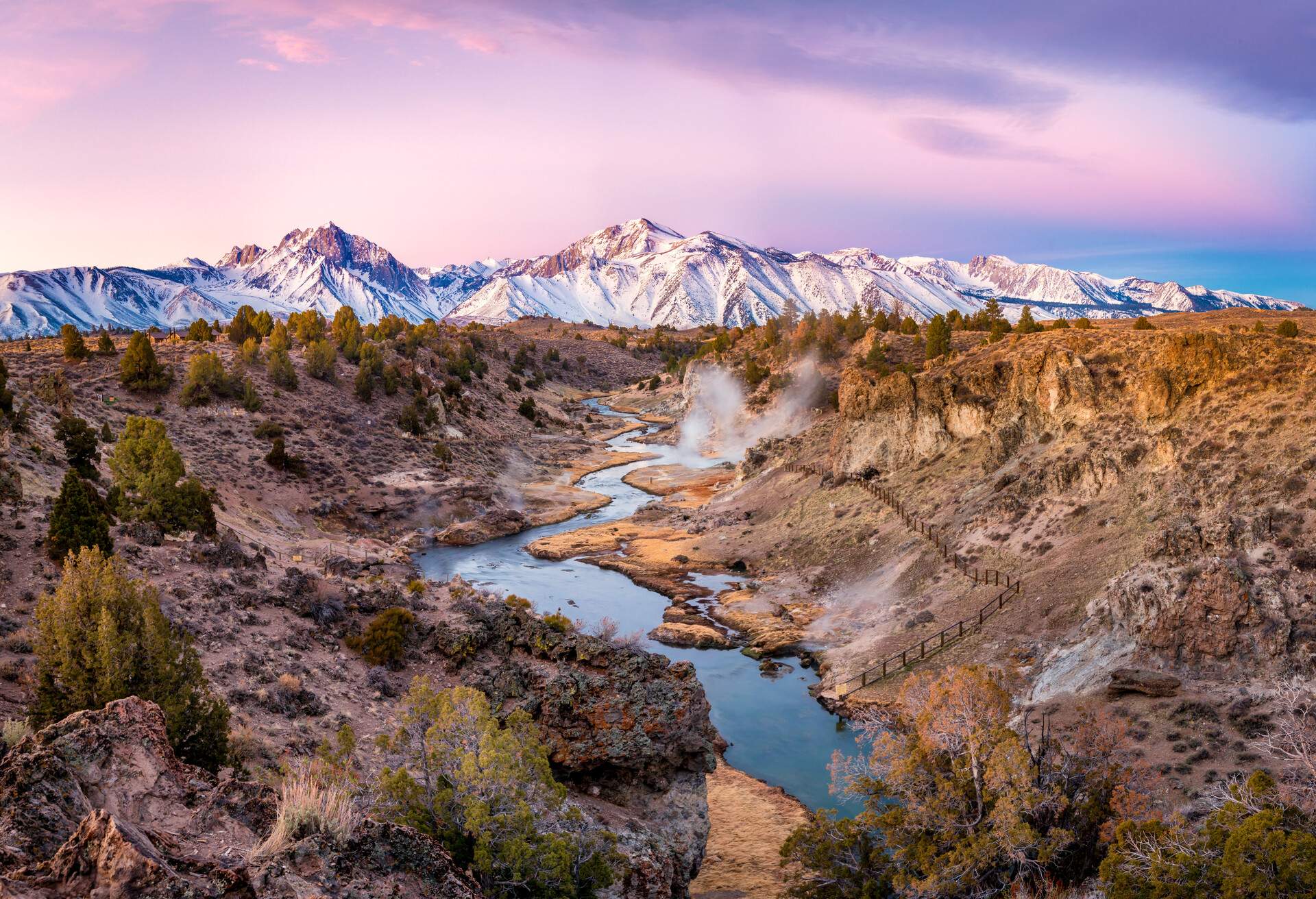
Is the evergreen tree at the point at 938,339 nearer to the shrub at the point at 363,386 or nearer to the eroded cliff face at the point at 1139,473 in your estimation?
the eroded cliff face at the point at 1139,473

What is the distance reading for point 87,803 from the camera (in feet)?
28.4

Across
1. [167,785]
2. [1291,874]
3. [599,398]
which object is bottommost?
[599,398]

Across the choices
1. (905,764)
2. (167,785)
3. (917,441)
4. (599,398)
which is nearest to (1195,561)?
(905,764)

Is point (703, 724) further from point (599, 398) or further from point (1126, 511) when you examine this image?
point (599, 398)

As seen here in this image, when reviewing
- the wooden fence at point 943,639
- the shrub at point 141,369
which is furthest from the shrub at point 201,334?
the wooden fence at point 943,639

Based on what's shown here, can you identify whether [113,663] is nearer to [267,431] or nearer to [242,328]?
[267,431]

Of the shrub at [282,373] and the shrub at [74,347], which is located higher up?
the shrub at [74,347]

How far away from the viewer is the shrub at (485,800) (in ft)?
45.5

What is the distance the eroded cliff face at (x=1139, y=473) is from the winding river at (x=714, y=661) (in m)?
9.62

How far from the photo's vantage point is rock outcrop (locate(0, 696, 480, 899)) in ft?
23.5

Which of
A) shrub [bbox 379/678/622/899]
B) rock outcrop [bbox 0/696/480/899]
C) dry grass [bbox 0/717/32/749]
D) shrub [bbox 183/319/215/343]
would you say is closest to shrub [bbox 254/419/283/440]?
shrub [bbox 183/319/215/343]

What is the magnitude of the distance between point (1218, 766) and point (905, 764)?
1050cm

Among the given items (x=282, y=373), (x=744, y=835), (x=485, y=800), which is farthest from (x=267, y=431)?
(x=485, y=800)

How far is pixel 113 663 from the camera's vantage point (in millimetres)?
15305
